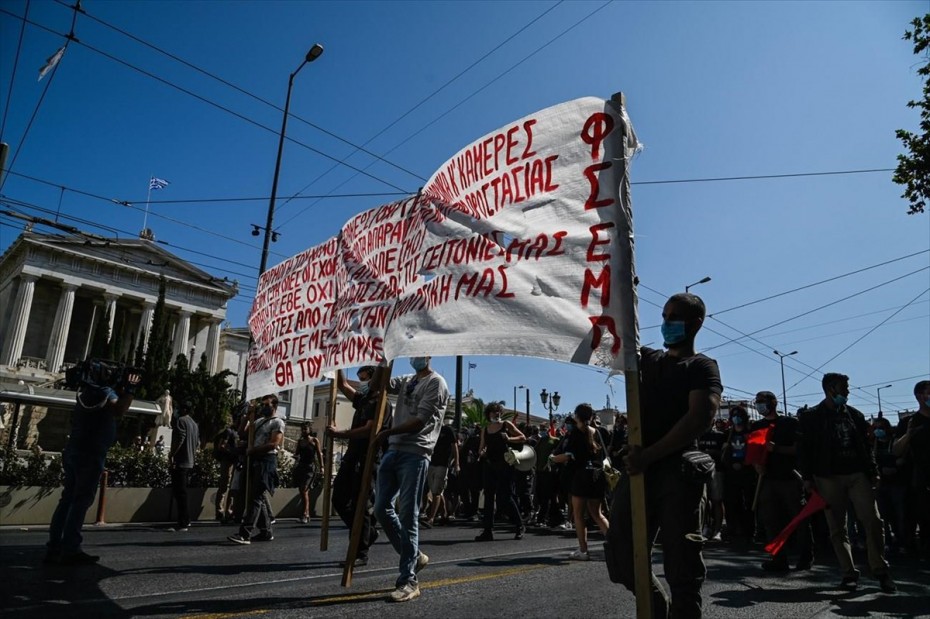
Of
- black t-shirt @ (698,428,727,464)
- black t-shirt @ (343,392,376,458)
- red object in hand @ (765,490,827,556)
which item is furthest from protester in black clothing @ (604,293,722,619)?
black t-shirt @ (698,428,727,464)

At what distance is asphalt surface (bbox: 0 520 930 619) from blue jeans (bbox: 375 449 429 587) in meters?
0.32

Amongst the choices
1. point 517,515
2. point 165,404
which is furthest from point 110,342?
point 517,515

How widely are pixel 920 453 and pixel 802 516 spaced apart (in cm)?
250

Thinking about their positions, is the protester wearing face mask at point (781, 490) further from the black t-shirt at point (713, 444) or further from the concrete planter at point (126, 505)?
the concrete planter at point (126, 505)

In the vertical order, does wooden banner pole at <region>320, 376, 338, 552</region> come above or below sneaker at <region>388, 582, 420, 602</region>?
above

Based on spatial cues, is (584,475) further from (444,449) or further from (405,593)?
(444,449)

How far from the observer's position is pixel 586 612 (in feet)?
13.5

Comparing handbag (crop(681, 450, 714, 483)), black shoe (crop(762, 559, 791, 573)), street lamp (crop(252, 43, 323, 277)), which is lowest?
black shoe (crop(762, 559, 791, 573))

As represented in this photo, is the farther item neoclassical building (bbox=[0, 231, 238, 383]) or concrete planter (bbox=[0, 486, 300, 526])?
neoclassical building (bbox=[0, 231, 238, 383])

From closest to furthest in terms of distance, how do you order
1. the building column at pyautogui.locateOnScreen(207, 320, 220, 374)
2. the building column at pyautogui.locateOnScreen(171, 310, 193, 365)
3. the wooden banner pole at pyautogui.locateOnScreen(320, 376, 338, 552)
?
the wooden banner pole at pyautogui.locateOnScreen(320, 376, 338, 552) → the building column at pyautogui.locateOnScreen(171, 310, 193, 365) → the building column at pyautogui.locateOnScreen(207, 320, 220, 374)

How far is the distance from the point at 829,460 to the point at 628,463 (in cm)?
394

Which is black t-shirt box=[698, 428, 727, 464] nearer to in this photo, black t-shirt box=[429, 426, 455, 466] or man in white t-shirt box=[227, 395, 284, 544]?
black t-shirt box=[429, 426, 455, 466]

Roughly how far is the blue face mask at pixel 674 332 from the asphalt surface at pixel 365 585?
2133 millimetres

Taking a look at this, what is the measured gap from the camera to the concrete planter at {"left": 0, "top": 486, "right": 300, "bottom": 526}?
9164 millimetres
